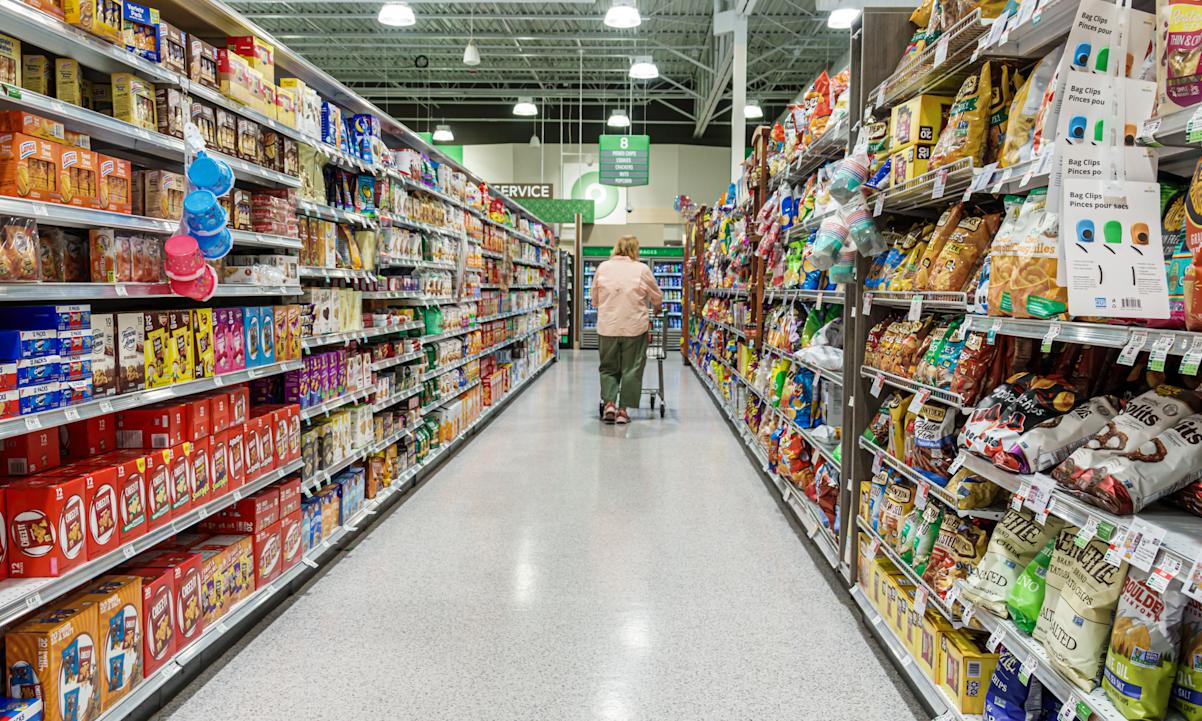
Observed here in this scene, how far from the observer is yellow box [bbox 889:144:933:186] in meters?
2.69

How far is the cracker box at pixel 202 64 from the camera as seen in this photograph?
9.02ft

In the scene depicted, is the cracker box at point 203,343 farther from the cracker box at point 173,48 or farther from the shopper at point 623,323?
the shopper at point 623,323

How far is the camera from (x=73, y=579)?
6.93ft

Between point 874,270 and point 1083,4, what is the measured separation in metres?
1.51

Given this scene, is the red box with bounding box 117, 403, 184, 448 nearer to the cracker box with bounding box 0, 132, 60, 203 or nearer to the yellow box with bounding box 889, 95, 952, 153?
the cracker box with bounding box 0, 132, 60, 203

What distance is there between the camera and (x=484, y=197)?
8047 millimetres

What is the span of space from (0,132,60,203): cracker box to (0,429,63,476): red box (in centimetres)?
65

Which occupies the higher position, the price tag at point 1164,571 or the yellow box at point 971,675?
the price tag at point 1164,571

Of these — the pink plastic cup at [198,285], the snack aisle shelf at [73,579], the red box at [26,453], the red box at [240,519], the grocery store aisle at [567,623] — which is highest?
the pink plastic cup at [198,285]

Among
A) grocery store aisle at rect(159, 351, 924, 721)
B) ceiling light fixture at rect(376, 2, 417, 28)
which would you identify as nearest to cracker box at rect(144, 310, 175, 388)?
grocery store aisle at rect(159, 351, 924, 721)

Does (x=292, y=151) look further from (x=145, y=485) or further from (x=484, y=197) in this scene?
(x=484, y=197)

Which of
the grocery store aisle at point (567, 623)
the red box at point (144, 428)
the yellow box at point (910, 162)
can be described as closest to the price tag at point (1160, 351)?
the yellow box at point (910, 162)

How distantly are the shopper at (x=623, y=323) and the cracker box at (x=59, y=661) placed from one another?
5.95 meters

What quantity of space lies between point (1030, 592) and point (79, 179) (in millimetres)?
2712
